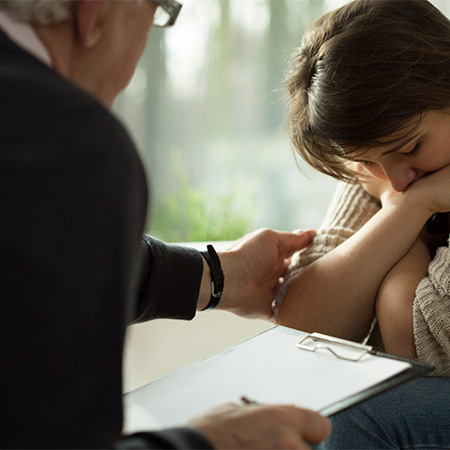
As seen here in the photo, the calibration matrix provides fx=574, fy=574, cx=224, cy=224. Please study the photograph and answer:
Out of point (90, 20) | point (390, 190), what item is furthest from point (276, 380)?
point (390, 190)

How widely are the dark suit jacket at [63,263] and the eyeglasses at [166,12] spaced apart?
0.79 ft

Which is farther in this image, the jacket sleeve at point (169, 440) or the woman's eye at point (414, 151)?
the woman's eye at point (414, 151)

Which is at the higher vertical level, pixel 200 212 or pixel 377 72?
pixel 377 72

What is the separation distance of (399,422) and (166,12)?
2.35 feet

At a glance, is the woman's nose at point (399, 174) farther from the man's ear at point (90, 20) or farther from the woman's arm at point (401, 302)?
the man's ear at point (90, 20)

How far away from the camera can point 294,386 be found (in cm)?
71

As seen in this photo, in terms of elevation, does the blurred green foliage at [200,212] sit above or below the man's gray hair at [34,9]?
below

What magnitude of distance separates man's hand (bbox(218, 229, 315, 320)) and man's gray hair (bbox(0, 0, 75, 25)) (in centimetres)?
68

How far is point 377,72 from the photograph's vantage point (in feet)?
3.30

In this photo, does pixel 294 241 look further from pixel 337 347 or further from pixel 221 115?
pixel 221 115

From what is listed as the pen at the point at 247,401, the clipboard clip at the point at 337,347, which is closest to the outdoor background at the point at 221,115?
the clipboard clip at the point at 337,347

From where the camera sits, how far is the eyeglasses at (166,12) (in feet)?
2.46

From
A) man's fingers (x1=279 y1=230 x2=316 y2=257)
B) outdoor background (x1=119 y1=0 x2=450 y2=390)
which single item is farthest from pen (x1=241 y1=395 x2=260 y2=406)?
outdoor background (x1=119 y1=0 x2=450 y2=390)

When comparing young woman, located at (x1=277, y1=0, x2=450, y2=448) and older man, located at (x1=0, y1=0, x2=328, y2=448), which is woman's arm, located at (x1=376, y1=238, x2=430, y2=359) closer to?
young woman, located at (x1=277, y1=0, x2=450, y2=448)
